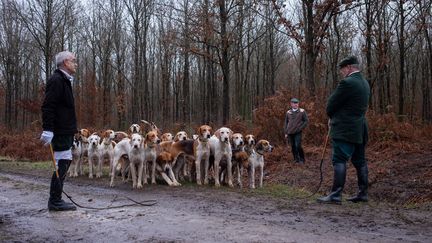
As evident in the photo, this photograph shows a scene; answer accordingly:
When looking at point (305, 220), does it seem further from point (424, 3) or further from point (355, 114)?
point (424, 3)

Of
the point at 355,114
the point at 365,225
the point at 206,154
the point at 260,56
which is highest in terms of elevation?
the point at 260,56

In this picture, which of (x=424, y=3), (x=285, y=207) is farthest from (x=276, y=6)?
(x=424, y=3)

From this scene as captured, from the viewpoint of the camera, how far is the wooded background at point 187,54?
26.9 metres

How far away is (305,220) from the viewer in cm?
629

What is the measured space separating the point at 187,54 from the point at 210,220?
25.7 meters

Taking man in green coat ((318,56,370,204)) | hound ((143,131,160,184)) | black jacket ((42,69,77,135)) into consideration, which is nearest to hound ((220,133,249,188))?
hound ((143,131,160,184))

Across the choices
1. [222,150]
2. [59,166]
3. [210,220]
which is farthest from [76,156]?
[210,220]

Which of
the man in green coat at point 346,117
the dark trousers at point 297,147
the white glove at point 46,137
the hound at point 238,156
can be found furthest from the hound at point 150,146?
the dark trousers at point 297,147

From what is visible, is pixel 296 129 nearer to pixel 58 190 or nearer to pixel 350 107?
pixel 350 107

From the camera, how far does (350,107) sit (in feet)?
25.3

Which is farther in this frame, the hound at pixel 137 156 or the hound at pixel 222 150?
the hound at pixel 222 150

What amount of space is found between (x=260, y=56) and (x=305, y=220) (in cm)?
3996

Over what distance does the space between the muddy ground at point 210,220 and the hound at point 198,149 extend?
188 centimetres

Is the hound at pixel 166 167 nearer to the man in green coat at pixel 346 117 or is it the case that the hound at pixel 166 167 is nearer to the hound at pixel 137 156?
the hound at pixel 137 156
